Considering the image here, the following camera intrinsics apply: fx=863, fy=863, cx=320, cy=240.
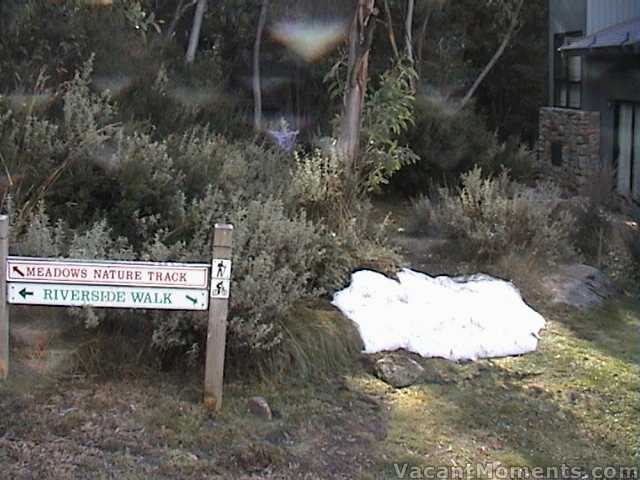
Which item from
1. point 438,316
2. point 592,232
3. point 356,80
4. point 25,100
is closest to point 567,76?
point 592,232

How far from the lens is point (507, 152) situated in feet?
45.4

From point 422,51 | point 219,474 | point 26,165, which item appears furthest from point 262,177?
point 422,51

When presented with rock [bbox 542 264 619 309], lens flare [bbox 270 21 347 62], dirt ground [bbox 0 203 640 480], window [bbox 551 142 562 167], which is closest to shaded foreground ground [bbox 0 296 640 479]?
dirt ground [bbox 0 203 640 480]

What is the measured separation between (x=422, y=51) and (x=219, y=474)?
527 inches

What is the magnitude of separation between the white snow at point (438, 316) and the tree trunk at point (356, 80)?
1.87 meters

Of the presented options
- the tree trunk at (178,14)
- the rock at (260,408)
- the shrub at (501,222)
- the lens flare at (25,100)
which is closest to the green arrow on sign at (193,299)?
the rock at (260,408)

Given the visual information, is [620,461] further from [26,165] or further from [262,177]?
[26,165]

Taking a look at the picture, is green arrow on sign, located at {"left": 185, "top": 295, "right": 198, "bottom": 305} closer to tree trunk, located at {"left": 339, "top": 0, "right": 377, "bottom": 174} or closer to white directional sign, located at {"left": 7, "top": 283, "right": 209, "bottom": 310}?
white directional sign, located at {"left": 7, "top": 283, "right": 209, "bottom": 310}

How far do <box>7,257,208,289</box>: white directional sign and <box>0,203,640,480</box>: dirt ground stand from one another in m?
→ 0.65

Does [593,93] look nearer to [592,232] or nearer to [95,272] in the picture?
[592,232]

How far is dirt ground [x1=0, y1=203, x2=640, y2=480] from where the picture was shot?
398cm

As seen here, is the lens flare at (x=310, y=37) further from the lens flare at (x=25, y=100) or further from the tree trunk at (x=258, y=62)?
the lens flare at (x=25, y=100)

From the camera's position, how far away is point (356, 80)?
8.12 meters

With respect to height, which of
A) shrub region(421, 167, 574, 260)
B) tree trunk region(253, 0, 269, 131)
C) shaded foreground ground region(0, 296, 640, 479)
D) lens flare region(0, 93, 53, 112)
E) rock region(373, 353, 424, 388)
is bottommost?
shaded foreground ground region(0, 296, 640, 479)
